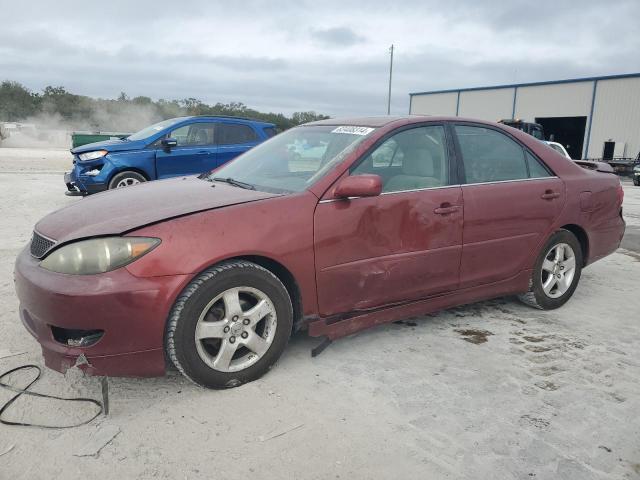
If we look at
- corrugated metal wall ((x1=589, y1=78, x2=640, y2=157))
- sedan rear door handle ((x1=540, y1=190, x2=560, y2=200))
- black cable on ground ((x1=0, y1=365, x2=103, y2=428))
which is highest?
corrugated metal wall ((x1=589, y1=78, x2=640, y2=157))

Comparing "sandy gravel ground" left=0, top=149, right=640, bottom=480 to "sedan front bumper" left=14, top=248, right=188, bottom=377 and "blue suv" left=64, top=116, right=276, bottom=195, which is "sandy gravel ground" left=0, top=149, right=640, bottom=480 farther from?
"blue suv" left=64, top=116, right=276, bottom=195

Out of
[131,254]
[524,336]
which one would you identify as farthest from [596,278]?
[131,254]

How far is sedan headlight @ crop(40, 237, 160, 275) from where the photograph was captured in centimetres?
255

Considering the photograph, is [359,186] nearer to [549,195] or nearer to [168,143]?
[549,195]

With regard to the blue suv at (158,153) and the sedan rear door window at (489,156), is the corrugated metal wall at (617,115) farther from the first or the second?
the sedan rear door window at (489,156)

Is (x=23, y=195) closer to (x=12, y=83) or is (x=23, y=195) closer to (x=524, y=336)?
(x=524, y=336)

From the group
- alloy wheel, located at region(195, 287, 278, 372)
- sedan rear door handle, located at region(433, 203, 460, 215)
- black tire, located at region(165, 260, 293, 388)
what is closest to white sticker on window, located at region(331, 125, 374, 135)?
sedan rear door handle, located at region(433, 203, 460, 215)

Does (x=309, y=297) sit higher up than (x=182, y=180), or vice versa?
(x=182, y=180)

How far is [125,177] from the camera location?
28.3ft

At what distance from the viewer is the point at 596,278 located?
5465 millimetres

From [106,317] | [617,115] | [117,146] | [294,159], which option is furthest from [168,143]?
[617,115]

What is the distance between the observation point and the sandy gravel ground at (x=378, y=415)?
225 cm

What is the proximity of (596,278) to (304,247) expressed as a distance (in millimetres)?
3932

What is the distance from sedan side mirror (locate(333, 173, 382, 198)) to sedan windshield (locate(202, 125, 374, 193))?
0.20 meters
